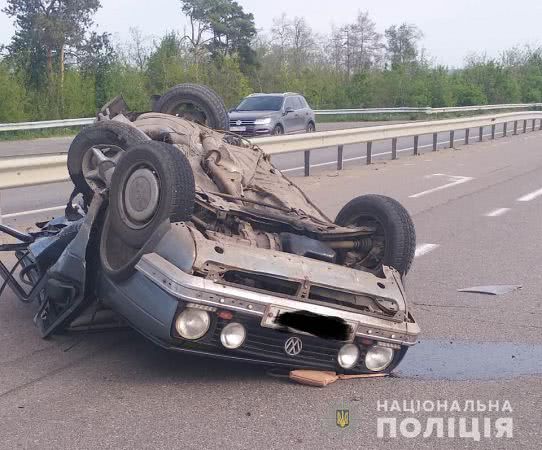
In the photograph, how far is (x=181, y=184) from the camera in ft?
15.5

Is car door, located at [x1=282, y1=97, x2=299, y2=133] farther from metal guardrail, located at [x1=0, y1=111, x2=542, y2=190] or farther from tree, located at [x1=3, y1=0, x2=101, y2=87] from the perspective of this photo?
tree, located at [x1=3, y1=0, x2=101, y2=87]

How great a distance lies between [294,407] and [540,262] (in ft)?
16.4

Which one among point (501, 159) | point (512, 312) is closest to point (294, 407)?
point (512, 312)

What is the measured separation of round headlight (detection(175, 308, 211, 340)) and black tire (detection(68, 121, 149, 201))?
63.4 inches

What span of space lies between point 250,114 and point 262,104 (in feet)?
4.05

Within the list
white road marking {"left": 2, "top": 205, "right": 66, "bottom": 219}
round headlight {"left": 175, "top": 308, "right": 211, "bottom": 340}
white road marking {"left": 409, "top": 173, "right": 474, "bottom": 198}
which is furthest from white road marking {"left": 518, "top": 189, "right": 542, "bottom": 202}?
round headlight {"left": 175, "top": 308, "right": 211, "bottom": 340}

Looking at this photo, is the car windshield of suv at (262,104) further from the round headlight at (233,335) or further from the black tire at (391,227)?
the round headlight at (233,335)

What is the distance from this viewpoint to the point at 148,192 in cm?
483

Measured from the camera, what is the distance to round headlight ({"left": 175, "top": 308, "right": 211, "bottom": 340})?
4.38 meters

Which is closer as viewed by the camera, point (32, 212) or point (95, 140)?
point (95, 140)

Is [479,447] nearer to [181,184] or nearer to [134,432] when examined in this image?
[134,432]

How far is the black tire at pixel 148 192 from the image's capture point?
15.5 feet

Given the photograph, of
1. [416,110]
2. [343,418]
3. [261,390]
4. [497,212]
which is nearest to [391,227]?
[261,390]

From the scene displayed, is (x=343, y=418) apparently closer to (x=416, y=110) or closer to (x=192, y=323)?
(x=192, y=323)
